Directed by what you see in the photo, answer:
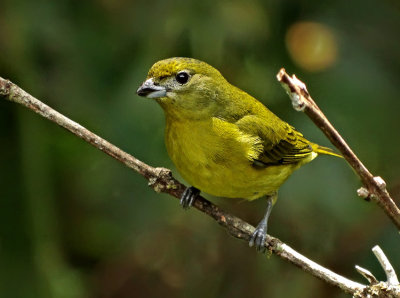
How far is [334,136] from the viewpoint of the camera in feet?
7.52

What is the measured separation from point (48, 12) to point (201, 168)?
1155mm

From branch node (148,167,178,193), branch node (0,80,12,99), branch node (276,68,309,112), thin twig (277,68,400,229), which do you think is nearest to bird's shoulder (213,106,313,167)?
branch node (148,167,178,193)

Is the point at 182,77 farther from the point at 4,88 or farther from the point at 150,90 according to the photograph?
the point at 4,88

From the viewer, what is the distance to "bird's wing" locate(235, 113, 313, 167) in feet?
12.8

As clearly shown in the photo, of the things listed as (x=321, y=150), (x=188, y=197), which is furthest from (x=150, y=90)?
(x=321, y=150)

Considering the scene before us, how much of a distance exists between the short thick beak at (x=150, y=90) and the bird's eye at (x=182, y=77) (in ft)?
0.39

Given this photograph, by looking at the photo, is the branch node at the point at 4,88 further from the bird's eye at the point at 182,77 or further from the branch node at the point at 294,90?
the branch node at the point at 294,90

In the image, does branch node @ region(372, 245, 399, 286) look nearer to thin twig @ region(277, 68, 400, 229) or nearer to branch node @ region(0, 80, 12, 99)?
thin twig @ region(277, 68, 400, 229)

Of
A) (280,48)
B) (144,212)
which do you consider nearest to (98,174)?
(144,212)

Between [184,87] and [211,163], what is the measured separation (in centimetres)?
42

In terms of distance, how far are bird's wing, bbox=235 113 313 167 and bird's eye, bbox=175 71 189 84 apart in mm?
389

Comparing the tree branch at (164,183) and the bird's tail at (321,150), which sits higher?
the bird's tail at (321,150)

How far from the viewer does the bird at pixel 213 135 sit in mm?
3588

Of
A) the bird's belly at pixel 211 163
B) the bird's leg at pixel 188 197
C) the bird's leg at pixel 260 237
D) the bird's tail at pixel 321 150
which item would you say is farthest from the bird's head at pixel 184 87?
the bird's tail at pixel 321 150
